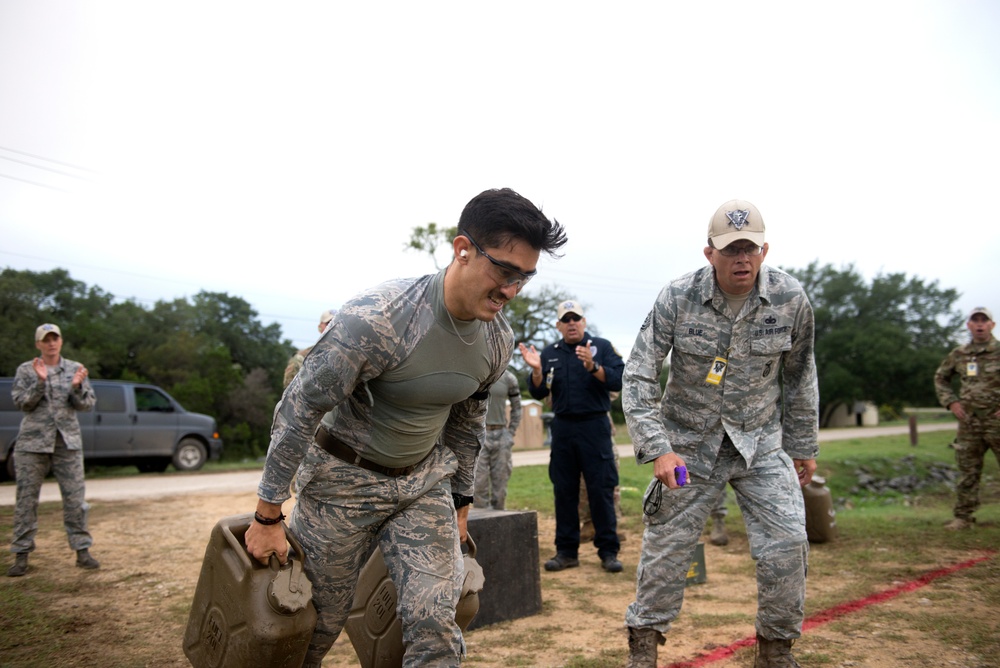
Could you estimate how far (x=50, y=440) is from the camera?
7.13 metres

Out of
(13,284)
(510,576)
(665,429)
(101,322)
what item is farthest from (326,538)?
(101,322)

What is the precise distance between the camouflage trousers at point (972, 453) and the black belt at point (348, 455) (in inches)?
297

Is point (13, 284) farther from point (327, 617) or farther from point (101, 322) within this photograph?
point (327, 617)

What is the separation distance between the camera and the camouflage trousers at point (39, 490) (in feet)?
22.4

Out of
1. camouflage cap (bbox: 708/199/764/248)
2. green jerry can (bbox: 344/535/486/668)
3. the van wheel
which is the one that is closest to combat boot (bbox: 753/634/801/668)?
green jerry can (bbox: 344/535/486/668)

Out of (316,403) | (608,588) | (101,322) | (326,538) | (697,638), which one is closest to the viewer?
(316,403)

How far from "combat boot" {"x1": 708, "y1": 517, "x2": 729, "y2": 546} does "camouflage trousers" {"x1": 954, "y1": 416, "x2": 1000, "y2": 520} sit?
2.61 meters

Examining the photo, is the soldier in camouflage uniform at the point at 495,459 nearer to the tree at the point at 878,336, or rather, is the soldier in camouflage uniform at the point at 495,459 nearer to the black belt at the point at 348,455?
the black belt at the point at 348,455

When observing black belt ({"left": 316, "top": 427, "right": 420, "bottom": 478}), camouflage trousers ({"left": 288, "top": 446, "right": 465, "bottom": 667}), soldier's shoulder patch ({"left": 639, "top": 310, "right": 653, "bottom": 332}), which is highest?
soldier's shoulder patch ({"left": 639, "top": 310, "right": 653, "bottom": 332})

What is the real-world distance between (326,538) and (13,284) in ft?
115

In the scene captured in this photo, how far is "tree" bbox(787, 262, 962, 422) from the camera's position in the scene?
4872cm

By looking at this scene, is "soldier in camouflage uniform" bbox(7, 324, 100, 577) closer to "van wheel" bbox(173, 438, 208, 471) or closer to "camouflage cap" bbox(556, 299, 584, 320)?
"camouflage cap" bbox(556, 299, 584, 320)

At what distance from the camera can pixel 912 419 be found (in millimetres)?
23297

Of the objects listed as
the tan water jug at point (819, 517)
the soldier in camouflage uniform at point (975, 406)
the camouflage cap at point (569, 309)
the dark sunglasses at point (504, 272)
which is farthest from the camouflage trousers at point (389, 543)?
the soldier in camouflage uniform at point (975, 406)
